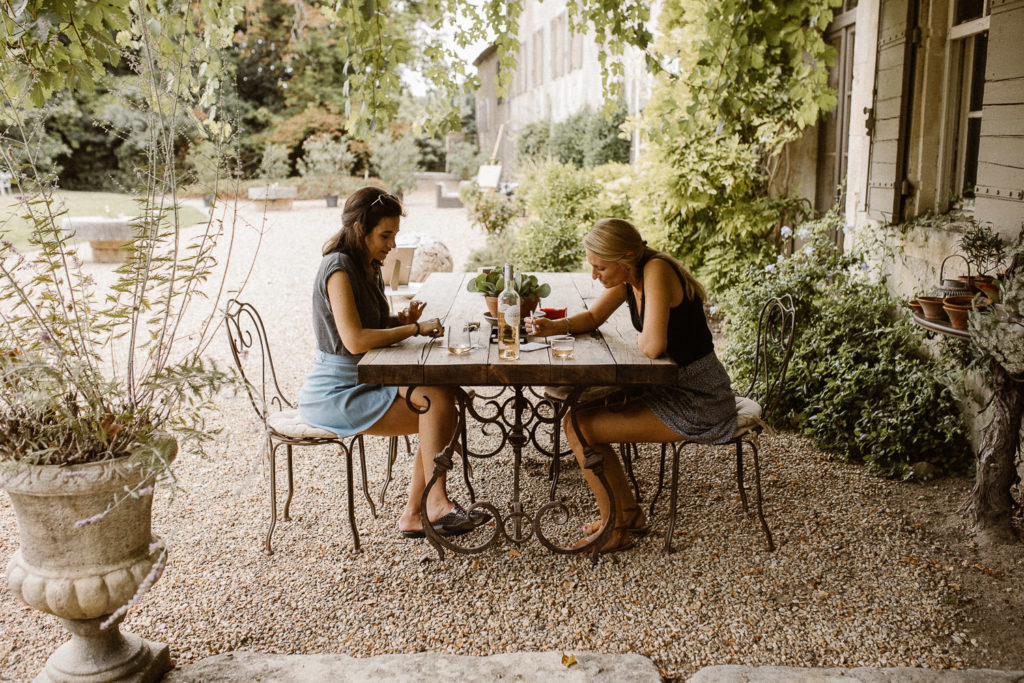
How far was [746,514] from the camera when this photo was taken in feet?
12.2

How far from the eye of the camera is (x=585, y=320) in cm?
348

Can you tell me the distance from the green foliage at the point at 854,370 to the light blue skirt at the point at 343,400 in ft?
8.24

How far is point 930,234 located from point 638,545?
2452 millimetres

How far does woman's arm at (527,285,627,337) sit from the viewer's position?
133 inches

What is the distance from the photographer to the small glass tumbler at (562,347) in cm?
299

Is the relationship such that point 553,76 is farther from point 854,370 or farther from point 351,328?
point 351,328

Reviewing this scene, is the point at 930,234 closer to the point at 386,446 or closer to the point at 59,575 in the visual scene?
the point at 386,446

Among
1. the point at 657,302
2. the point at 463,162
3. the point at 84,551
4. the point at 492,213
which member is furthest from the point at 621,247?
the point at 463,162

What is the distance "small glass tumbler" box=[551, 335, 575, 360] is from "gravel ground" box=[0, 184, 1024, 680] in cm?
89

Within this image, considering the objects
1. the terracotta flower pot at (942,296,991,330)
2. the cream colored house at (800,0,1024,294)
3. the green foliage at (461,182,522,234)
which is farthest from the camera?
the green foliage at (461,182,522,234)

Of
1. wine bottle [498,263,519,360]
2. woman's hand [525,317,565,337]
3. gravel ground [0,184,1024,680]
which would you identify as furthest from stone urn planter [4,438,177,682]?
woman's hand [525,317,565,337]

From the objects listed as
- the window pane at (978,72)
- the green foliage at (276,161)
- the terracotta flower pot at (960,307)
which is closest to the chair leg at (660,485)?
the terracotta flower pot at (960,307)

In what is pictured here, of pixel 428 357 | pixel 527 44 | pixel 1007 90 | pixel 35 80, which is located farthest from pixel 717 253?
pixel 527 44

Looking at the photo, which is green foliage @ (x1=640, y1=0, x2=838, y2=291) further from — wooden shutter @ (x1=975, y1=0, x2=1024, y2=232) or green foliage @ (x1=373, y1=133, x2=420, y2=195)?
green foliage @ (x1=373, y1=133, x2=420, y2=195)
